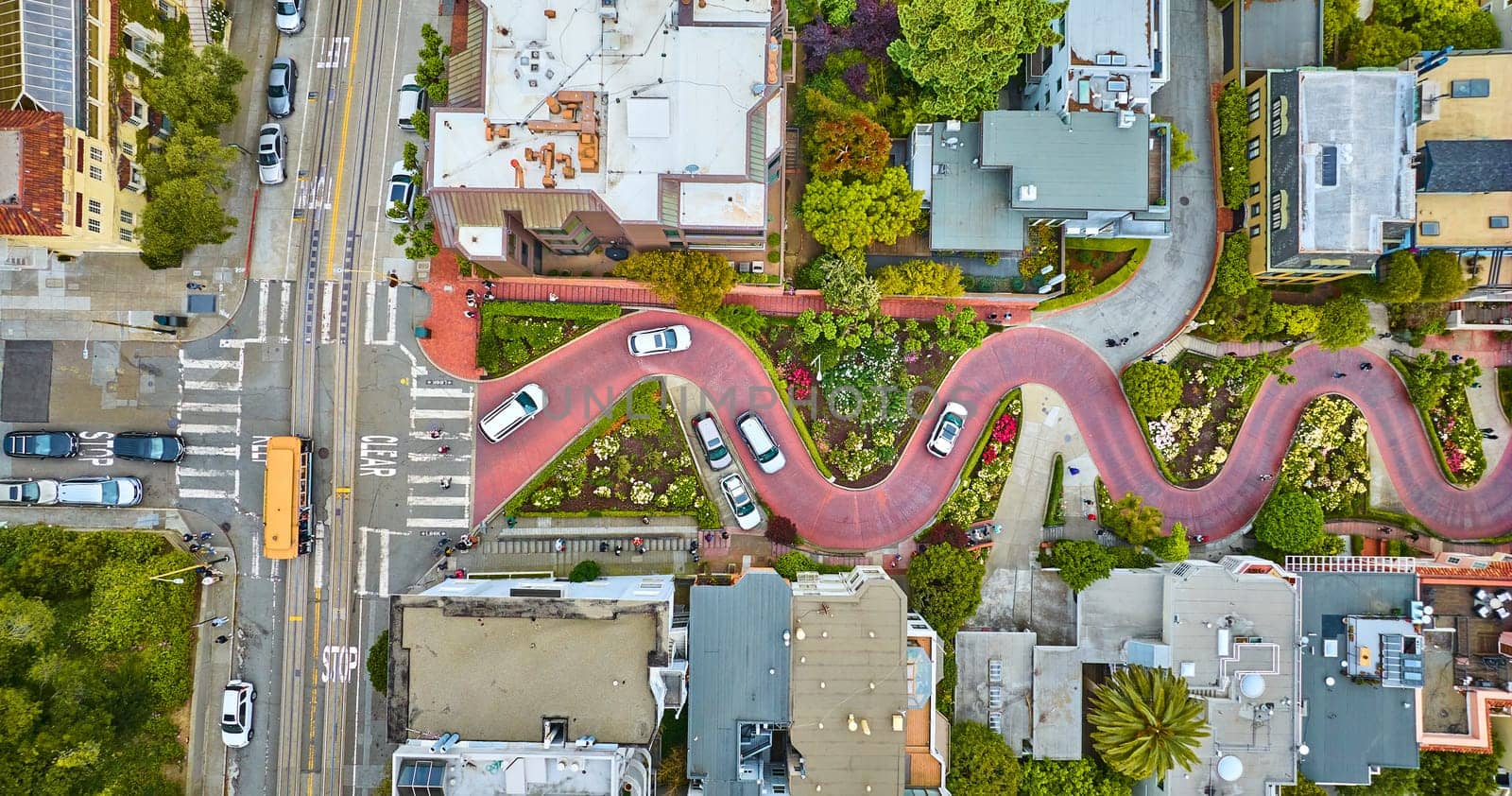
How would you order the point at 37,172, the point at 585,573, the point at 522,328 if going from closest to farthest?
the point at 37,172 → the point at 585,573 → the point at 522,328

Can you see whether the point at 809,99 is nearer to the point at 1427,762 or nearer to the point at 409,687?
the point at 409,687

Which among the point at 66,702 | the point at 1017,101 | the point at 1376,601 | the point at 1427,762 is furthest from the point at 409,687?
the point at 1427,762

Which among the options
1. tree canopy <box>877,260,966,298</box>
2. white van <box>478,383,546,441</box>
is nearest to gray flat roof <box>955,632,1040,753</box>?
tree canopy <box>877,260,966,298</box>

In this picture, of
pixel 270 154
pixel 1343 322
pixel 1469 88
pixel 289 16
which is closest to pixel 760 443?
pixel 270 154

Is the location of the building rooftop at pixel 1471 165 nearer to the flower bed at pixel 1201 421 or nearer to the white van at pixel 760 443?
the flower bed at pixel 1201 421

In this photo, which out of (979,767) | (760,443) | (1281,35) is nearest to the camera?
(979,767)

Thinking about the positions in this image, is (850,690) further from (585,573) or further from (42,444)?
(42,444)

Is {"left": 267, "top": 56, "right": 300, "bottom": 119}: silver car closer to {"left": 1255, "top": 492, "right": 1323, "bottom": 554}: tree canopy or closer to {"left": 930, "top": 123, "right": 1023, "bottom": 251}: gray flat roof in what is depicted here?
{"left": 930, "top": 123, "right": 1023, "bottom": 251}: gray flat roof

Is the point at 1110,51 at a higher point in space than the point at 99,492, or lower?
higher
